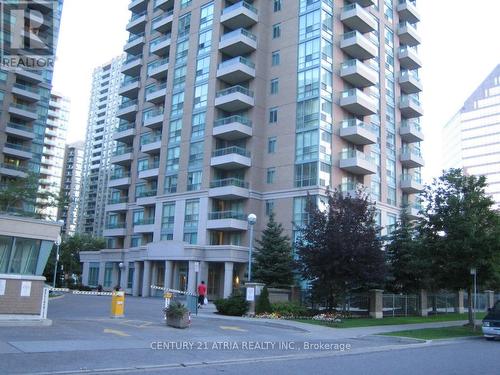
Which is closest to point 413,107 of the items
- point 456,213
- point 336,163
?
point 336,163

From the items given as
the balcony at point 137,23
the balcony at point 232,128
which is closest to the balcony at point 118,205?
the balcony at point 232,128

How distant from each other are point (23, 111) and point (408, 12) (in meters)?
52.1

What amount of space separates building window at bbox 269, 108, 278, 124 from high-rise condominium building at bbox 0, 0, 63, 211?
117 feet

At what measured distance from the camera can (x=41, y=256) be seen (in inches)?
717

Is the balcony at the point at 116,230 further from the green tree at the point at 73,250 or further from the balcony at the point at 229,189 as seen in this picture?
the green tree at the point at 73,250

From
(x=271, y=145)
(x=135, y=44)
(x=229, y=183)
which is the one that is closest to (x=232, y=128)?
(x=271, y=145)

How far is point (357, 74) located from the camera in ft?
169

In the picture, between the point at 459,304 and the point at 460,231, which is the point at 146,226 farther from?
the point at 460,231

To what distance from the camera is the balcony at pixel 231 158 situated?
166ft

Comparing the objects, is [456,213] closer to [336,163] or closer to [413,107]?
[336,163]

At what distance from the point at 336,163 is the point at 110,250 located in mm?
30534

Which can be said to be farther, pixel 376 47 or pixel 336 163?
pixel 376 47

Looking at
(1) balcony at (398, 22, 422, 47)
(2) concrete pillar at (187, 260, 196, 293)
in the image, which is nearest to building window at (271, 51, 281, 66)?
(1) balcony at (398, 22, 422, 47)

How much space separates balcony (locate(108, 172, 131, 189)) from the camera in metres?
66.0
